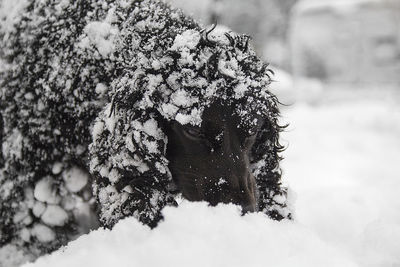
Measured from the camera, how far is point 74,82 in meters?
2.64

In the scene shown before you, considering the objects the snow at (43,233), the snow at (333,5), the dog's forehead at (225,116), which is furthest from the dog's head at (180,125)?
the snow at (333,5)

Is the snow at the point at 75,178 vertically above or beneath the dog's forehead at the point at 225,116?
beneath

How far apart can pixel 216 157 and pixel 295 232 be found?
0.49 meters

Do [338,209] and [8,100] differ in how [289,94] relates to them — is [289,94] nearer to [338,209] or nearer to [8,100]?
[338,209]

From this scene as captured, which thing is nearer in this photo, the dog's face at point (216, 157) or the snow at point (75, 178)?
the dog's face at point (216, 157)

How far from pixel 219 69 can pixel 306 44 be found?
1855 cm

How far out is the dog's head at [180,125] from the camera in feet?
7.28

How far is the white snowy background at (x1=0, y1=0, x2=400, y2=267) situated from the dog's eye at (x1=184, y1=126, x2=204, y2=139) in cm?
36

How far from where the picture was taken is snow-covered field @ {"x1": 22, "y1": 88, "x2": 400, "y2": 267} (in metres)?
1.79

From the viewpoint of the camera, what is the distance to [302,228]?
2.28m

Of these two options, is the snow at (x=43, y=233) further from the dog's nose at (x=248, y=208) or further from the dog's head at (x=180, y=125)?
the dog's nose at (x=248, y=208)

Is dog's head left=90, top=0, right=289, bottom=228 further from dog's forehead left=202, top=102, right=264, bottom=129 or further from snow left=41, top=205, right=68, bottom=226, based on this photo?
snow left=41, top=205, right=68, bottom=226

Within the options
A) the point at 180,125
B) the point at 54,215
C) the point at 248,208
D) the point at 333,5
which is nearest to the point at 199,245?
the point at 248,208

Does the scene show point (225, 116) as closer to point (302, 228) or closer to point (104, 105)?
point (302, 228)
